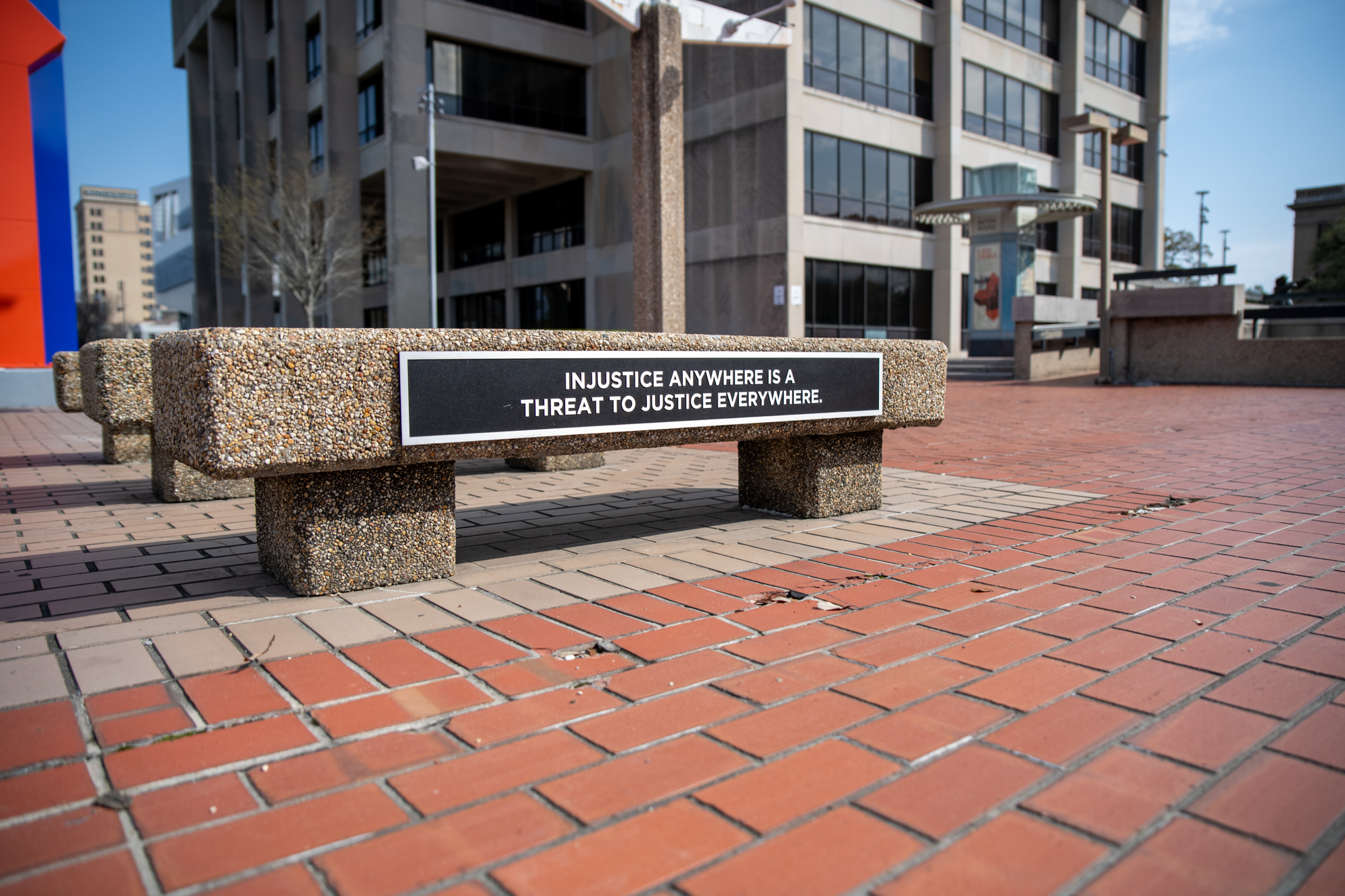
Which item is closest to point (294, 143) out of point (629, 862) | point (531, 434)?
point (531, 434)

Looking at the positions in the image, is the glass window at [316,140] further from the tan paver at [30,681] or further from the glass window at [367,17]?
the tan paver at [30,681]

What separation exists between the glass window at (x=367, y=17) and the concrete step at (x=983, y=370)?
22.2m

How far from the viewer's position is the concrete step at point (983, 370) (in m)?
21.7

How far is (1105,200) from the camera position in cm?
2228

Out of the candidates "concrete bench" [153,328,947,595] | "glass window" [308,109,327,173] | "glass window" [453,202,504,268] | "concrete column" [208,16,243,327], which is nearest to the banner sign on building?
"glass window" [453,202,504,268]

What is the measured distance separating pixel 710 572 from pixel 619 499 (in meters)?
2.03

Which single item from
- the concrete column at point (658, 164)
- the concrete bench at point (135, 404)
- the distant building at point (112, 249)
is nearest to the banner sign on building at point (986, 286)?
the concrete column at point (658, 164)

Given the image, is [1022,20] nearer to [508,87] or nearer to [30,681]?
[508,87]

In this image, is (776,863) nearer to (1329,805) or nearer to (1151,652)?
(1329,805)

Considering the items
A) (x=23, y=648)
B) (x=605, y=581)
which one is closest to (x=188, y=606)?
(x=23, y=648)

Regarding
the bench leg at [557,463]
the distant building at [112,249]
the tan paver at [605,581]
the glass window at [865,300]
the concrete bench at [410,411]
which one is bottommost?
the tan paver at [605,581]

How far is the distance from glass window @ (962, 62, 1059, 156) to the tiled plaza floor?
29.4 metres

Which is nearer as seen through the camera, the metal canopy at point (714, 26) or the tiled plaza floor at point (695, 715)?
the tiled plaza floor at point (695, 715)

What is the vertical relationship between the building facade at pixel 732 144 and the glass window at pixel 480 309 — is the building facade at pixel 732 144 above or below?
above
